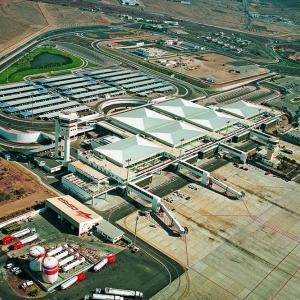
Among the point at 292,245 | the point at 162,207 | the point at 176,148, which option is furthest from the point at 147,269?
the point at 176,148

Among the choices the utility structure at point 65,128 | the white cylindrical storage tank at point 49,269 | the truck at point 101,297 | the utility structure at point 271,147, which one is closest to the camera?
the truck at point 101,297

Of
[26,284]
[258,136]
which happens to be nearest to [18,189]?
[26,284]

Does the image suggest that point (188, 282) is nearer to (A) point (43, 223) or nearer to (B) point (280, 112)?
(A) point (43, 223)

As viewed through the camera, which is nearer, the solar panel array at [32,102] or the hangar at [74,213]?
the hangar at [74,213]

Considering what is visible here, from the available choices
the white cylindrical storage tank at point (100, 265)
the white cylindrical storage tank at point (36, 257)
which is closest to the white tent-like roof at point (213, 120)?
the white cylindrical storage tank at point (100, 265)

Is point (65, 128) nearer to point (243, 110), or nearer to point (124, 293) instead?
point (124, 293)

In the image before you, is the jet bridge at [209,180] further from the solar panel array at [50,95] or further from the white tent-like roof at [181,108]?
the solar panel array at [50,95]

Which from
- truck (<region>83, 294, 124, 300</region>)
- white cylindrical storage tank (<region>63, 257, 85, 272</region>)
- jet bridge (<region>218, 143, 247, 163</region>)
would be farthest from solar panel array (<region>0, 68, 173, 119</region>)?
truck (<region>83, 294, 124, 300</region>)

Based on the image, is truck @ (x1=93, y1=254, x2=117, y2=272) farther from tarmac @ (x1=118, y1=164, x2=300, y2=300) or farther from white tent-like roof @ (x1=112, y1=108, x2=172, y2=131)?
white tent-like roof @ (x1=112, y1=108, x2=172, y2=131)
